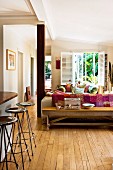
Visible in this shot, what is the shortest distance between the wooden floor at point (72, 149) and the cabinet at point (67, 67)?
5.13m

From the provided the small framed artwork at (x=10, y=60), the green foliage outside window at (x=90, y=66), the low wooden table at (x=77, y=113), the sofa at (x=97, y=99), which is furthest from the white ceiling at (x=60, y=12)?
the green foliage outside window at (x=90, y=66)

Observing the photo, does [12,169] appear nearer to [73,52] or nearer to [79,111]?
[79,111]

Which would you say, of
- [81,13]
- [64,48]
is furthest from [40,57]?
[64,48]

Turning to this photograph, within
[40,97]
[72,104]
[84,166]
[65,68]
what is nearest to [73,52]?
[65,68]

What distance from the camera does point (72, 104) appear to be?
204 inches

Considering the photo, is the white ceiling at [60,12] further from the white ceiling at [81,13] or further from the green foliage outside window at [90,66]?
the green foliage outside window at [90,66]

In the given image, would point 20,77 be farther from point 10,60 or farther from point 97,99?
point 97,99

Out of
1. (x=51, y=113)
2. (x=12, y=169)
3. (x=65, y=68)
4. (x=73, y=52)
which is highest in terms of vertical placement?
(x=73, y=52)

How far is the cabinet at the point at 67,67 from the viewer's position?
10.2 meters

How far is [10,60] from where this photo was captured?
704 centimetres

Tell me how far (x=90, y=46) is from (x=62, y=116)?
19.1 ft

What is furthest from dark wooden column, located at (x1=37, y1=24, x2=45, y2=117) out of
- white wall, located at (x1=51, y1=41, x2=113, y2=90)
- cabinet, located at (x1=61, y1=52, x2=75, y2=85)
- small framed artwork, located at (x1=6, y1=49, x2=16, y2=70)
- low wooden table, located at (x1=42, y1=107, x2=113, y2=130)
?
white wall, located at (x1=51, y1=41, x2=113, y2=90)

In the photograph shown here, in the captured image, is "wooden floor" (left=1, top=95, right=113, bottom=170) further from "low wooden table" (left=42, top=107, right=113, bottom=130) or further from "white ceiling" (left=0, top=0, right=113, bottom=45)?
"white ceiling" (left=0, top=0, right=113, bottom=45)

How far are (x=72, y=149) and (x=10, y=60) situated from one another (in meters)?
4.07
